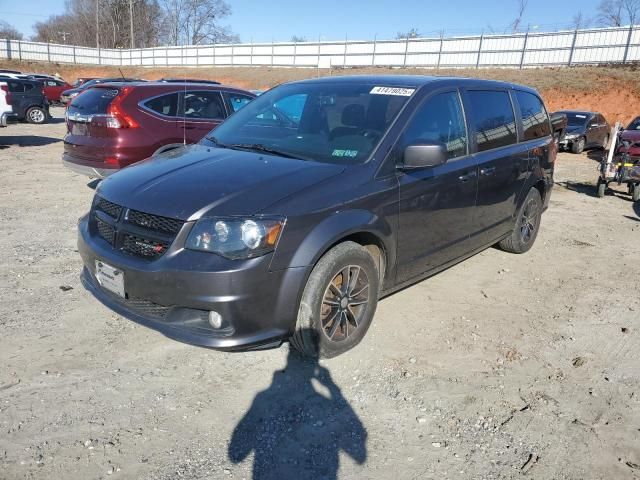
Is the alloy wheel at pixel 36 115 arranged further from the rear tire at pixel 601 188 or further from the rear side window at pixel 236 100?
the rear tire at pixel 601 188

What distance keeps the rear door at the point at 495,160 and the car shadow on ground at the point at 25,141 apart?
1324 centimetres

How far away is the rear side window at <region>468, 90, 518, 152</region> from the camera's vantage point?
15.0ft

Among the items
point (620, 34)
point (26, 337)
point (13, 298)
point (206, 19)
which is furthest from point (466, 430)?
point (206, 19)

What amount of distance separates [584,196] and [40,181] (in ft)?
33.5

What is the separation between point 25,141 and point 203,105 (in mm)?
9594

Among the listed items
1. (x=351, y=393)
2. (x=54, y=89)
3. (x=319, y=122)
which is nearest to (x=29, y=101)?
(x=54, y=89)

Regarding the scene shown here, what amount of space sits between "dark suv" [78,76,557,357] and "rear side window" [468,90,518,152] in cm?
2

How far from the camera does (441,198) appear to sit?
13.3ft

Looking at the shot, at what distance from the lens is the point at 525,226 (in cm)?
592

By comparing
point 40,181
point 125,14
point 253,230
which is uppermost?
point 125,14

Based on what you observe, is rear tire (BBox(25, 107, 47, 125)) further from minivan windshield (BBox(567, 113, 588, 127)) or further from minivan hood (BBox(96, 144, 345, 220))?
minivan windshield (BBox(567, 113, 588, 127))

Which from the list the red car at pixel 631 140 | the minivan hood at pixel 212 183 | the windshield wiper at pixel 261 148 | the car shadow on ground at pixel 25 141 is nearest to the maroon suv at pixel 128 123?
the windshield wiper at pixel 261 148

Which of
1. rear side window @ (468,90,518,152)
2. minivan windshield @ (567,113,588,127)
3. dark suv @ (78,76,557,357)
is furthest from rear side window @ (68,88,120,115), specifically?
minivan windshield @ (567,113,588,127)

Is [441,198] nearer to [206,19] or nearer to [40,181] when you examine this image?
[40,181]
